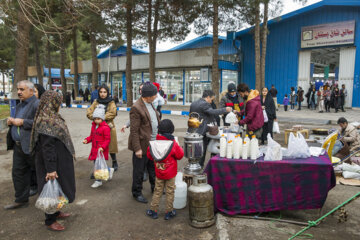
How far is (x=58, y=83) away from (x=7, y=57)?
7.09m

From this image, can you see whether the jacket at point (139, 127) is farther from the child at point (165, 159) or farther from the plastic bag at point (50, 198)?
the plastic bag at point (50, 198)

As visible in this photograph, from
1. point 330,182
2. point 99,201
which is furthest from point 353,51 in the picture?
point 99,201

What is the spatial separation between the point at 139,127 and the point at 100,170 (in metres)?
1.19

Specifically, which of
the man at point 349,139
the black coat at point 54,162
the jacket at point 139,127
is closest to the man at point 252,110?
the man at point 349,139

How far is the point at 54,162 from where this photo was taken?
3.04 m

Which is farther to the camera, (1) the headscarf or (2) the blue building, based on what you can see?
(2) the blue building

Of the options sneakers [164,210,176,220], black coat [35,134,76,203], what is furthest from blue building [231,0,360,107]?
black coat [35,134,76,203]

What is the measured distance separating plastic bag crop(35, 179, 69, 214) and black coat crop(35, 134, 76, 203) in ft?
0.33

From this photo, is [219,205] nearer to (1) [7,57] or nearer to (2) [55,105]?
(2) [55,105]

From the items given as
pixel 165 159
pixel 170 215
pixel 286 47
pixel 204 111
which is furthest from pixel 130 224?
pixel 286 47

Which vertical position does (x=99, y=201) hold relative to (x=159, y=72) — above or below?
below

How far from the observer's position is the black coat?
9.87 ft

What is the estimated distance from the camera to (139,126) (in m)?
3.94

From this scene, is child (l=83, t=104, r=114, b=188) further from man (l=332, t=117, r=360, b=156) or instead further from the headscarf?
man (l=332, t=117, r=360, b=156)
